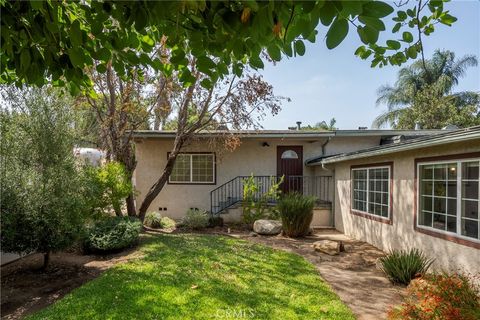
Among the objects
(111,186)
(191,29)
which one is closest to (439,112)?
(111,186)

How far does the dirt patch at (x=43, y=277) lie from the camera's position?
14.5 ft

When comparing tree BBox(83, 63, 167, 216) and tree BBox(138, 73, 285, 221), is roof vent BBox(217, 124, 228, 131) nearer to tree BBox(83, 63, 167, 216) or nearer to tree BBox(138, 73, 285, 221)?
tree BBox(138, 73, 285, 221)

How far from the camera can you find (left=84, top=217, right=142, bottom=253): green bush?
6.81 meters

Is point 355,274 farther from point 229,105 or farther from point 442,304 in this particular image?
point 229,105

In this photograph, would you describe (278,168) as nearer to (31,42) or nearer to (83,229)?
(83,229)

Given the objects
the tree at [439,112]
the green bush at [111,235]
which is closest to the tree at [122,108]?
the green bush at [111,235]

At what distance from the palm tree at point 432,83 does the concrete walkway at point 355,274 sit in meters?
18.2

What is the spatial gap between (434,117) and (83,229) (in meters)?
22.4

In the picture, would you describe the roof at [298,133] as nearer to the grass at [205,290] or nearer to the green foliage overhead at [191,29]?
the grass at [205,290]

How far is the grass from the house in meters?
2.46

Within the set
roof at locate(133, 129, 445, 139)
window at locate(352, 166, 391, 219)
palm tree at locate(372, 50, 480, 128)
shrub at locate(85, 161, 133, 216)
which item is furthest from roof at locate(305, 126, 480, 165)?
palm tree at locate(372, 50, 480, 128)

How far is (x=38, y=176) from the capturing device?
17.5ft

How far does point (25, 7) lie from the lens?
1.97 meters

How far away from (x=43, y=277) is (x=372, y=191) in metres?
7.99
